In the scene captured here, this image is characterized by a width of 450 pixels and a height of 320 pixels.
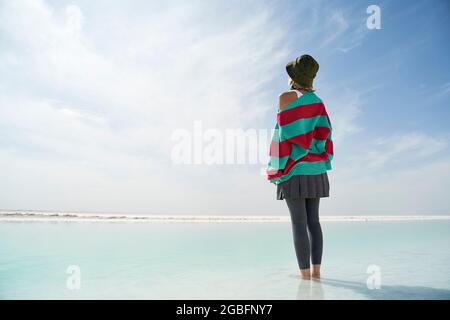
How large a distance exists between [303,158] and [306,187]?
0.24 m

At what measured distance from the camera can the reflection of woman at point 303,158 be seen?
2.70 m

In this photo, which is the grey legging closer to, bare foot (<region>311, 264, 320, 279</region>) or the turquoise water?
bare foot (<region>311, 264, 320, 279</region>)

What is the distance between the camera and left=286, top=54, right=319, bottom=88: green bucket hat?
277cm

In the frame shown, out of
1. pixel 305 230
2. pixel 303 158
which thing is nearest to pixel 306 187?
pixel 303 158

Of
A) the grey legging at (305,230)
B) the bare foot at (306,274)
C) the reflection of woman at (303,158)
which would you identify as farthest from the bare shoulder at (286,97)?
the bare foot at (306,274)

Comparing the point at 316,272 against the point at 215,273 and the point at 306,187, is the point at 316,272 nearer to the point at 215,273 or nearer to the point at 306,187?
the point at 306,187

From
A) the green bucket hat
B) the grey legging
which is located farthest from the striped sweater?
the grey legging

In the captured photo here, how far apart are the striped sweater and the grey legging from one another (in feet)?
0.83

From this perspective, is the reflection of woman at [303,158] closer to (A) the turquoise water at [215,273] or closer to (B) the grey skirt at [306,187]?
(B) the grey skirt at [306,187]

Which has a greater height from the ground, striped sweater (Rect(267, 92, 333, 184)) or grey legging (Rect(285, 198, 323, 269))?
striped sweater (Rect(267, 92, 333, 184))
